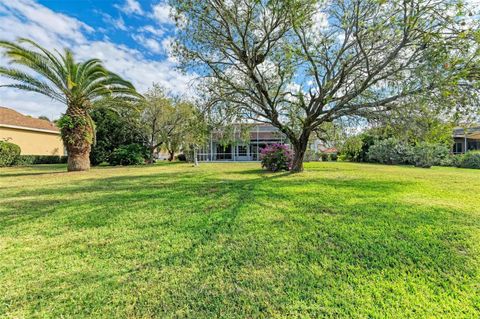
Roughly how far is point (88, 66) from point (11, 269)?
1488cm

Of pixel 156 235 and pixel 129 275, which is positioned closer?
pixel 129 275

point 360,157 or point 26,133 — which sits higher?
point 26,133

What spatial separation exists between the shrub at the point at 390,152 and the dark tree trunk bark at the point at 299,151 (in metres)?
13.7

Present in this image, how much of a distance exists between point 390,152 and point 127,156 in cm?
2493

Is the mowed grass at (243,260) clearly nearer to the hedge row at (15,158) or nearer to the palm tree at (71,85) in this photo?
the palm tree at (71,85)

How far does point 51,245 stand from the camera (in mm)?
3932

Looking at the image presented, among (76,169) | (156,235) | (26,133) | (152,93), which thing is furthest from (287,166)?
(26,133)

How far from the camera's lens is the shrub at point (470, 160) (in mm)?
19484

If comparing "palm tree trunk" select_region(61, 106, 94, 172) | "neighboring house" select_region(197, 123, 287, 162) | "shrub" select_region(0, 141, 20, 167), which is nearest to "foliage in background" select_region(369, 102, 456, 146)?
"palm tree trunk" select_region(61, 106, 94, 172)

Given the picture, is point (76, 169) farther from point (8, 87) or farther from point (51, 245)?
point (51, 245)

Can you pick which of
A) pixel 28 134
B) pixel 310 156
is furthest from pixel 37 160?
pixel 310 156

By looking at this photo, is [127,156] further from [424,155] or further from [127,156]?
[424,155]

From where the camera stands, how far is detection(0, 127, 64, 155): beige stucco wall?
23.6 m

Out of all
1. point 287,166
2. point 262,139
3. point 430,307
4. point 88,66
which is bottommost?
point 430,307
